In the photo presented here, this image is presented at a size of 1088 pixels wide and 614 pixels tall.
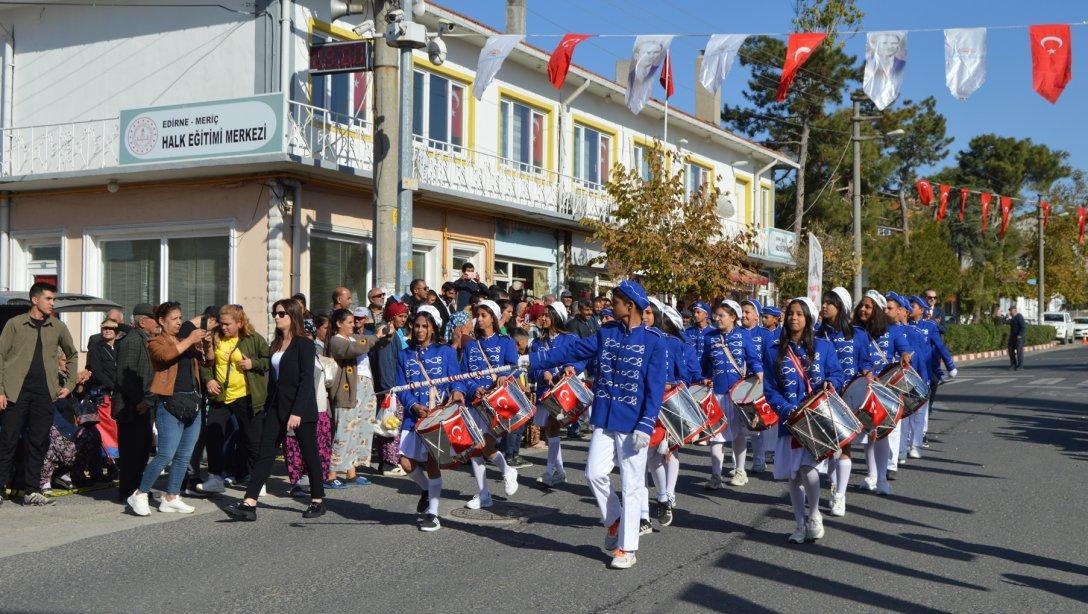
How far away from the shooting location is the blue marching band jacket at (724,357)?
10.7m

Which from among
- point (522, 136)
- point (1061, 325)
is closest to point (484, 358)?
point (522, 136)

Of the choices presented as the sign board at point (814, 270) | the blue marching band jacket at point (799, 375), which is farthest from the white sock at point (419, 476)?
the sign board at point (814, 270)

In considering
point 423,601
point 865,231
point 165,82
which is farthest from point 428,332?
point 865,231

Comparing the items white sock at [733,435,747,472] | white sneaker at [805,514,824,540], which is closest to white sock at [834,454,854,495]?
white sneaker at [805,514,824,540]

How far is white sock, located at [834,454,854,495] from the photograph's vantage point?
27.6ft

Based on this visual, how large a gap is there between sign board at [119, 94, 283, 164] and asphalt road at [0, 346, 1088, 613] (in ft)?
24.0

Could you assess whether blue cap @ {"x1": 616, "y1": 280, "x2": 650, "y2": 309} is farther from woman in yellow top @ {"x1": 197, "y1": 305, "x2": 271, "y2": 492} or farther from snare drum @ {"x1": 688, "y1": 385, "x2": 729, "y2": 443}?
woman in yellow top @ {"x1": 197, "y1": 305, "x2": 271, "y2": 492}

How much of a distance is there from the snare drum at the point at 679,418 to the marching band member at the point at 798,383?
63cm

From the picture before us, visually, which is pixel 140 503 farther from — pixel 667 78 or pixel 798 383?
pixel 667 78

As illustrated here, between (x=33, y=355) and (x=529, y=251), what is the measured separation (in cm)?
1569

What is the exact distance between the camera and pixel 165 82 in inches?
736

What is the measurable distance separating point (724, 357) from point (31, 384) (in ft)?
21.8

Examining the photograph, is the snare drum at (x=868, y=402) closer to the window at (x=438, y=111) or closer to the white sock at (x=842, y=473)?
the white sock at (x=842, y=473)

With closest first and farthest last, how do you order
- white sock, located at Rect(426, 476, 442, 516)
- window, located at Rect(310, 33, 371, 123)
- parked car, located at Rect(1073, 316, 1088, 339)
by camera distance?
white sock, located at Rect(426, 476, 442, 516) → window, located at Rect(310, 33, 371, 123) → parked car, located at Rect(1073, 316, 1088, 339)
